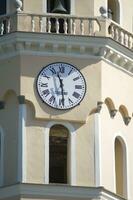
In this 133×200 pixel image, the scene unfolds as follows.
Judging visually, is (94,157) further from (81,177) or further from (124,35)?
(124,35)

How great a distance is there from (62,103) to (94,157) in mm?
1417

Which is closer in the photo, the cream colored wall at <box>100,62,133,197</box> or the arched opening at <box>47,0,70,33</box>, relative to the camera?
the cream colored wall at <box>100,62,133,197</box>

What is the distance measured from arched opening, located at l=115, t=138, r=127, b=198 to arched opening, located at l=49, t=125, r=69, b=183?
4.80ft

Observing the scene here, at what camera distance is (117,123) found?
41.2 metres

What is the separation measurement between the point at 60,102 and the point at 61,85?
0.43 metres

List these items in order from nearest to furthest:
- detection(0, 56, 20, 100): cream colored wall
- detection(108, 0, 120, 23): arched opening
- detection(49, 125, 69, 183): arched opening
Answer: detection(49, 125, 69, 183): arched opening < detection(0, 56, 20, 100): cream colored wall < detection(108, 0, 120, 23): arched opening

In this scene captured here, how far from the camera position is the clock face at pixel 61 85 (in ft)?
132

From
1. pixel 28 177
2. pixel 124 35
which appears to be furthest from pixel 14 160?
pixel 124 35

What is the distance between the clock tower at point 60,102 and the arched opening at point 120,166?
0.02 meters

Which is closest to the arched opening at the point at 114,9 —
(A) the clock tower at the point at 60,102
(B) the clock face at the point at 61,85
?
(A) the clock tower at the point at 60,102

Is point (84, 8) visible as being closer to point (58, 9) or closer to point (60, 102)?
point (58, 9)

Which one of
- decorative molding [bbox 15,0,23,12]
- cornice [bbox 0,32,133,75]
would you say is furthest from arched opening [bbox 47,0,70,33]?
decorative molding [bbox 15,0,23,12]

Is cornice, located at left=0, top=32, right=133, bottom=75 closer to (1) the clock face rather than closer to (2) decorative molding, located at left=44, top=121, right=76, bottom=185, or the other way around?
(1) the clock face

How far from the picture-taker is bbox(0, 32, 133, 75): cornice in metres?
40.4
